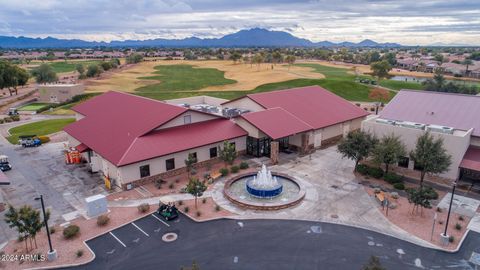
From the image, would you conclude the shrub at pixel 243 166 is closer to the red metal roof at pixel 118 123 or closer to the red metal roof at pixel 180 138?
the red metal roof at pixel 180 138

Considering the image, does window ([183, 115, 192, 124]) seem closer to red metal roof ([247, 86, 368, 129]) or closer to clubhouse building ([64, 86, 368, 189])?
clubhouse building ([64, 86, 368, 189])

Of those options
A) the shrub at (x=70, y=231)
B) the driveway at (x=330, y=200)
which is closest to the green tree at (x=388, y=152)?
the driveway at (x=330, y=200)

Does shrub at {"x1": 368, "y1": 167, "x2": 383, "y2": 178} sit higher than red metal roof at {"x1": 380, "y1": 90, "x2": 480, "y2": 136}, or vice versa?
red metal roof at {"x1": 380, "y1": 90, "x2": 480, "y2": 136}

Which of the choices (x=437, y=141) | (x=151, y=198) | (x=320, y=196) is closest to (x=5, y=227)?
(x=151, y=198)

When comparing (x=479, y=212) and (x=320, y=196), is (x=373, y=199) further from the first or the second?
(x=479, y=212)

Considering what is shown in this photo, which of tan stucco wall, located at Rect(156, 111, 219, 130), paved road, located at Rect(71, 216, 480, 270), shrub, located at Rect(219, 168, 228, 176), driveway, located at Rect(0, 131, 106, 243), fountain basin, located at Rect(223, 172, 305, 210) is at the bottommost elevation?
paved road, located at Rect(71, 216, 480, 270)

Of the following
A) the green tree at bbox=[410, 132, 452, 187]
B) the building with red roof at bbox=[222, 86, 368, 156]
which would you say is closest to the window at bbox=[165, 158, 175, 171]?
the building with red roof at bbox=[222, 86, 368, 156]
